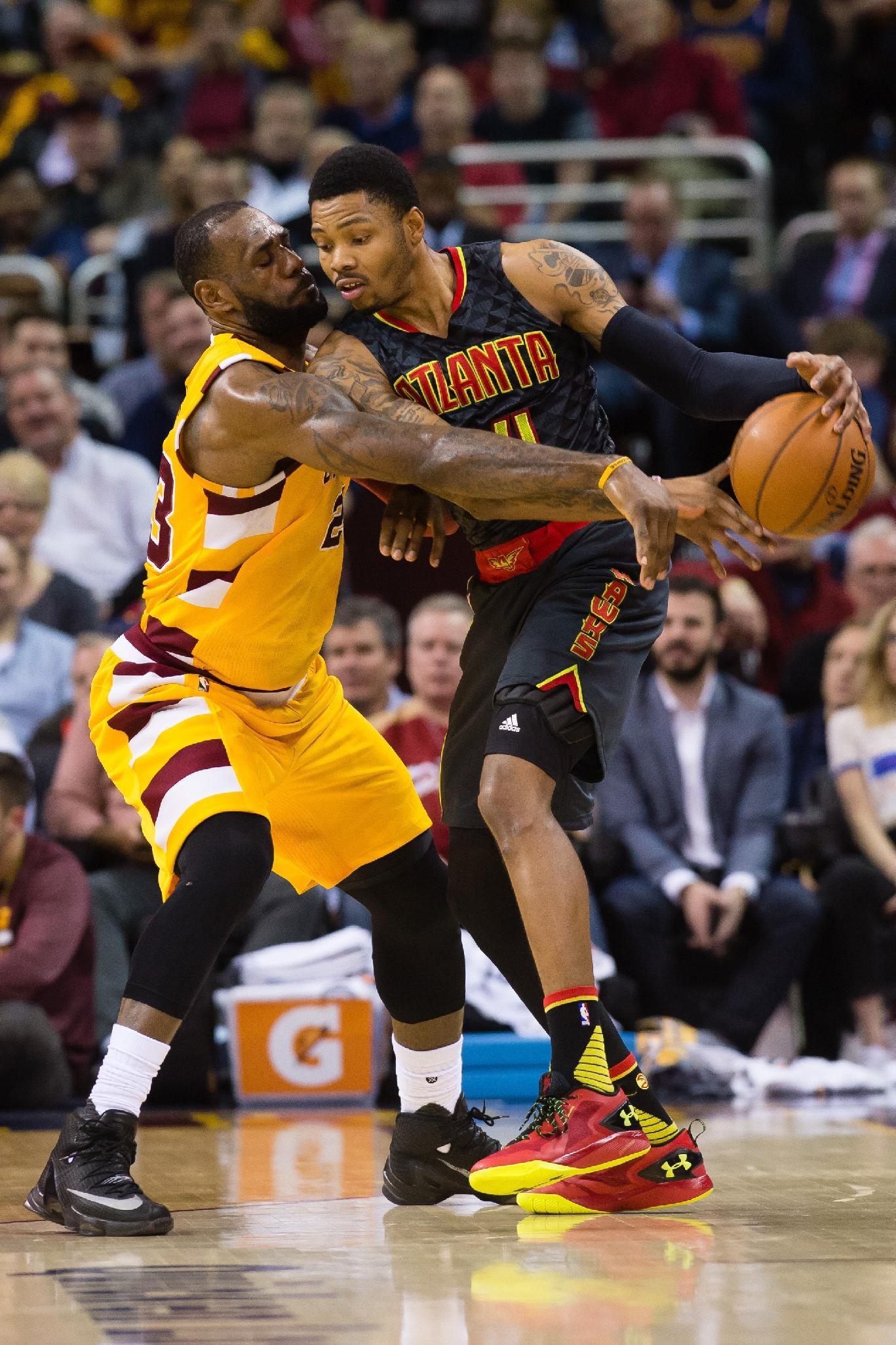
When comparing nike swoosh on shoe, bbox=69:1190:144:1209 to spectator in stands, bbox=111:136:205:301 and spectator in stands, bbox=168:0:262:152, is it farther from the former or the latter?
spectator in stands, bbox=168:0:262:152

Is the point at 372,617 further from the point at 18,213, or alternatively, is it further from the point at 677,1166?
the point at 18,213

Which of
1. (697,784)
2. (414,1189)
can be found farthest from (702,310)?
(414,1189)

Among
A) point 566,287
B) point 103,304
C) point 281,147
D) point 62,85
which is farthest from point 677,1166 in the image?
point 62,85

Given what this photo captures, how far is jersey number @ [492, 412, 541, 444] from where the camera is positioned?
4227 mm

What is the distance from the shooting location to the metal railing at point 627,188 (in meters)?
10.6

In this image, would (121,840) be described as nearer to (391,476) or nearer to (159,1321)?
(391,476)

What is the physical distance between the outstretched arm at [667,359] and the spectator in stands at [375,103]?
762 centimetres

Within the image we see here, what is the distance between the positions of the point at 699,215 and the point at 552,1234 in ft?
27.9

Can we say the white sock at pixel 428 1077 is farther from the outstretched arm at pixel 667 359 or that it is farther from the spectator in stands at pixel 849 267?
the spectator in stands at pixel 849 267

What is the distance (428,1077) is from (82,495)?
5.16 metres

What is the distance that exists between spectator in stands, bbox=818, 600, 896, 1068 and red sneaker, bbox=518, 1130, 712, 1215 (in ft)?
→ 9.50

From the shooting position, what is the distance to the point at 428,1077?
A: 4367 millimetres

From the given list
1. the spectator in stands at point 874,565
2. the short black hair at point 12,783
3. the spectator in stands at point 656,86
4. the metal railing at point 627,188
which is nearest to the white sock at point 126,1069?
the short black hair at point 12,783

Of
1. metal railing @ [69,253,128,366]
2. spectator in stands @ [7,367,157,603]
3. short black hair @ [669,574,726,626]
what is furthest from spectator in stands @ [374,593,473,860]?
metal railing @ [69,253,128,366]
